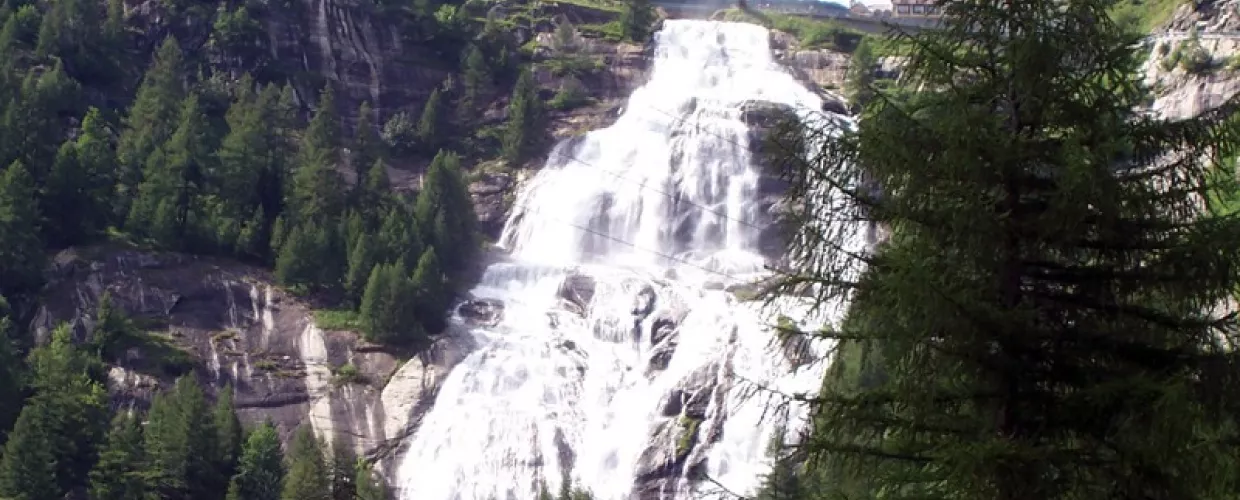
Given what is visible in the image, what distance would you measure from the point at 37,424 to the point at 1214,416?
5545 cm

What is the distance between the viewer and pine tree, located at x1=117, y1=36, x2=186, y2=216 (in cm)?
7988

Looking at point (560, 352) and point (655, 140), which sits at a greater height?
point (655, 140)

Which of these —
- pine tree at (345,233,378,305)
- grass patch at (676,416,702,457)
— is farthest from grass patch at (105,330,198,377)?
grass patch at (676,416,702,457)

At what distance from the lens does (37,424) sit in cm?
5862

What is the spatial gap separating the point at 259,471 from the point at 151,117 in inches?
1187

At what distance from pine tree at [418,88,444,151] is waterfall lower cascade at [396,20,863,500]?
286 inches

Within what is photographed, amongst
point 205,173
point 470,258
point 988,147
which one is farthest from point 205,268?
point 988,147

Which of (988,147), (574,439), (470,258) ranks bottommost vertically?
(574,439)

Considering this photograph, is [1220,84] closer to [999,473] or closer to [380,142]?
[380,142]

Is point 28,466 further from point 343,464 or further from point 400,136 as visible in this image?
point 400,136

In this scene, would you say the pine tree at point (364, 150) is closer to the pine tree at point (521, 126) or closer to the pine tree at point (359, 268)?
the pine tree at point (521, 126)

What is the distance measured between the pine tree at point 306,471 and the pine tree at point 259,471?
0.61 metres

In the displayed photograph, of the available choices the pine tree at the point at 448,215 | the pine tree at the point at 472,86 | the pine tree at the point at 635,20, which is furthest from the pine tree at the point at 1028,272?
the pine tree at the point at 635,20

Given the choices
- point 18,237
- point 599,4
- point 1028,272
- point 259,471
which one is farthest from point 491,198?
point 1028,272
